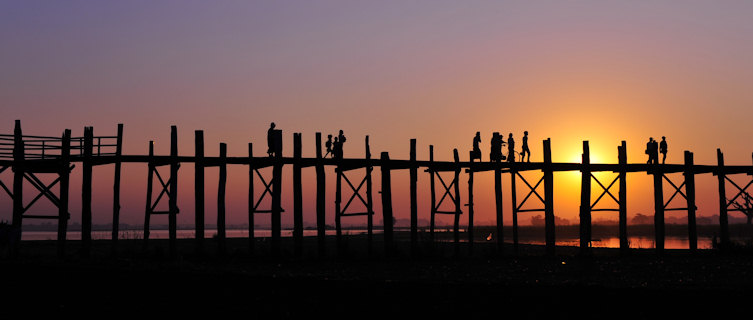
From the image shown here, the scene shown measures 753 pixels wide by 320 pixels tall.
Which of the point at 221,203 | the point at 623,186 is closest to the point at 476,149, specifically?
the point at 623,186

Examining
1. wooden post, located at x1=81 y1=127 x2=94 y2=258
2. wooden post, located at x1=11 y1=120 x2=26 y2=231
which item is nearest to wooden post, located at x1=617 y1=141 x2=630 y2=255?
wooden post, located at x1=81 y1=127 x2=94 y2=258

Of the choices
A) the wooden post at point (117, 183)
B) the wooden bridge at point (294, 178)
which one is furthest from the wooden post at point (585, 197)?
the wooden post at point (117, 183)

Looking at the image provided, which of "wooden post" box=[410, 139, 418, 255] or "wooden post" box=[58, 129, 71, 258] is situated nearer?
"wooden post" box=[58, 129, 71, 258]

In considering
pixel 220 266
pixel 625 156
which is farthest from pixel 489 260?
pixel 220 266

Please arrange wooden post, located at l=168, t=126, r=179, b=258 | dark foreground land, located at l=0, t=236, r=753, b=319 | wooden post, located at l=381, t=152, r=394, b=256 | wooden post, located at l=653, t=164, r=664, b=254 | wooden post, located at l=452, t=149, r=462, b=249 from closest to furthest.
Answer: dark foreground land, located at l=0, t=236, r=753, b=319
wooden post, located at l=168, t=126, r=179, b=258
wooden post, located at l=381, t=152, r=394, b=256
wooden post, located at l=452, t=149, r=462, b=249
wooden post, located at l=653, t=164, r=664, b=254

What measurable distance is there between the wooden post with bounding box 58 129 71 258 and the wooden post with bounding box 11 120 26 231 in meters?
1.21

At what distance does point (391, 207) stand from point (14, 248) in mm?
11440

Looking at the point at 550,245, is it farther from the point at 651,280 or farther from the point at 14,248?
the point at 14,248

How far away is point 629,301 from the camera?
55.2 feet

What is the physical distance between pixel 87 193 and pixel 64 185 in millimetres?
817

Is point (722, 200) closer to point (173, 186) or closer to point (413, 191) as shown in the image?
point (413, 191)

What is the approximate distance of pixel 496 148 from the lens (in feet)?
101

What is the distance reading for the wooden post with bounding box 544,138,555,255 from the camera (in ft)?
100

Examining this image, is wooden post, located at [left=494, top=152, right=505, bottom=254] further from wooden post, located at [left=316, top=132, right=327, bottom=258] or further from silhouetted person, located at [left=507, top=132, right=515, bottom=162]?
wooden post, located at [left=316, top=132, right=327, bottom=258]
